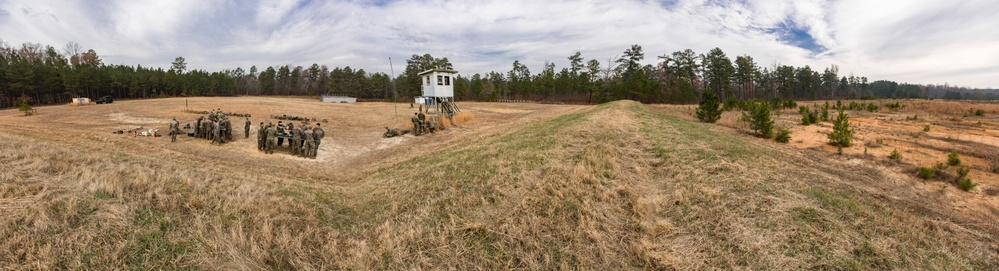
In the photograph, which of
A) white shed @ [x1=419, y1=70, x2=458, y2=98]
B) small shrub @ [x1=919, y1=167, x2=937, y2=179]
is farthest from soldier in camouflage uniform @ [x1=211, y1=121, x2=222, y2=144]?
small shrub @ [x1=919, y1=167, x2=937, y2=179]

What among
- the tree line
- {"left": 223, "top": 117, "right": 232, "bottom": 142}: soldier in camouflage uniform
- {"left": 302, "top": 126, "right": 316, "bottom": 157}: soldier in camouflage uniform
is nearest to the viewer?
{"left": 302, "top": 126, "right": 316, "bottom": 157}: soldier in camouflage uniform

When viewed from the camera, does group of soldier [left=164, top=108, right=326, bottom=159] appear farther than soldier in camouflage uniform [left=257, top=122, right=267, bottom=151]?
No

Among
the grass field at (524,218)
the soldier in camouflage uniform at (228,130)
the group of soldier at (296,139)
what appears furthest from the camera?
the soldier in camouflage uniform at (228,130)

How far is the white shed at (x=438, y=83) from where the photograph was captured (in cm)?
2705

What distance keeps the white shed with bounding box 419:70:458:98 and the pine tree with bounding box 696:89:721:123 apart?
16824 millimetres

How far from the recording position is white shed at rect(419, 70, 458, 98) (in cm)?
2705

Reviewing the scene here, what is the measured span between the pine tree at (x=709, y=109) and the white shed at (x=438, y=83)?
16824mm

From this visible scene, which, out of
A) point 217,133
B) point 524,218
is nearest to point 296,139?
point 217,133

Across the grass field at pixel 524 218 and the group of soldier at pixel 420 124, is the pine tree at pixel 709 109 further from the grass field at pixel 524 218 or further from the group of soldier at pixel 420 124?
the group of soldier at pixel 420 124

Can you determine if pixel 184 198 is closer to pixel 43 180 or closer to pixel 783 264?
pixel 43 180

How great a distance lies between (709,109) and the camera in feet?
70.4

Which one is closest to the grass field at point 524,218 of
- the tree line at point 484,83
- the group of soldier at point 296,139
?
the group of soldier at point 296,139

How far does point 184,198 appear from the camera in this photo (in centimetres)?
582

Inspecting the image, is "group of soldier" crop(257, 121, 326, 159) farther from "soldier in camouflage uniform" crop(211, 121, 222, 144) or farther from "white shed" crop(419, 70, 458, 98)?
"white shed" crop(419, 70, 458, 98)
